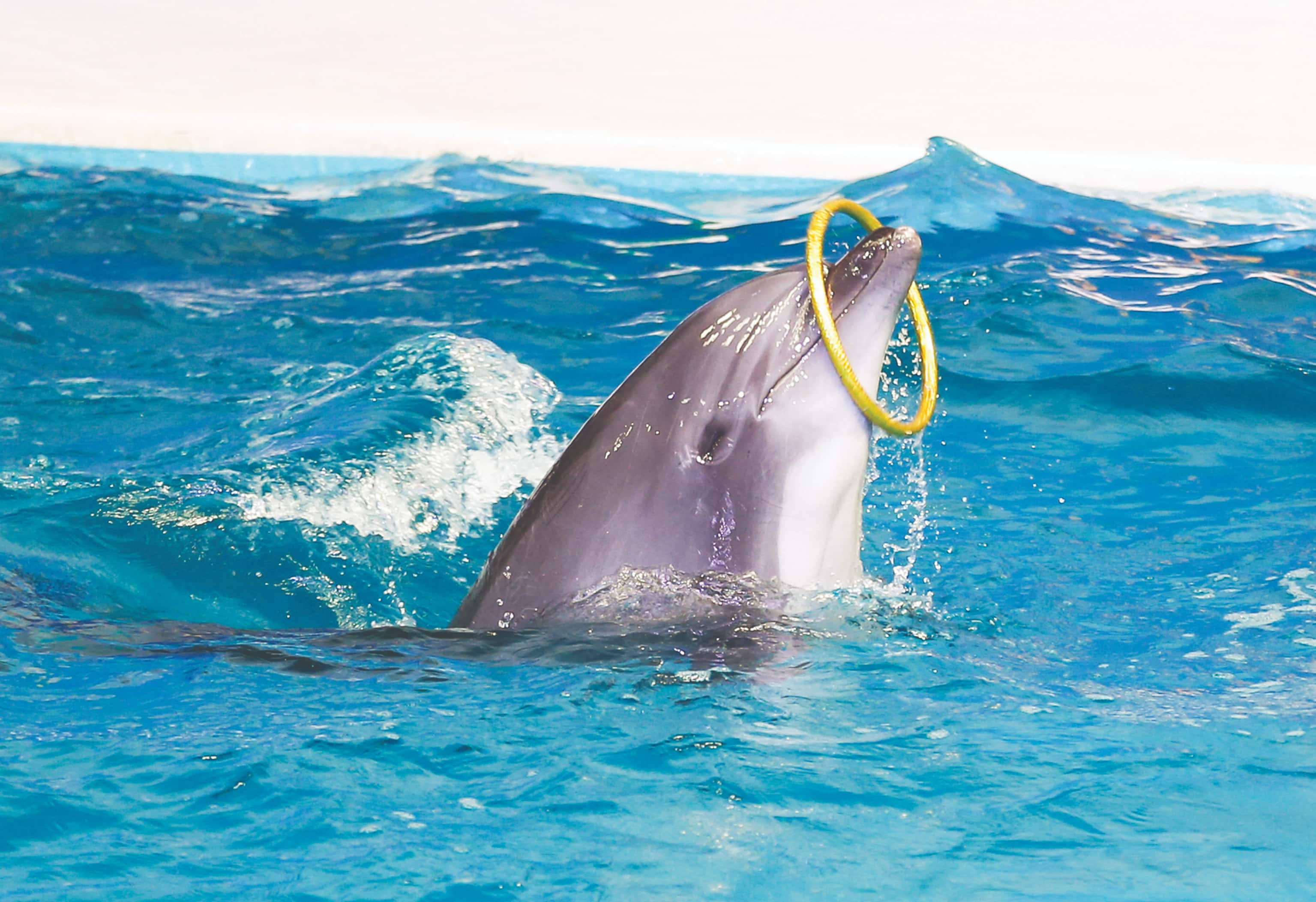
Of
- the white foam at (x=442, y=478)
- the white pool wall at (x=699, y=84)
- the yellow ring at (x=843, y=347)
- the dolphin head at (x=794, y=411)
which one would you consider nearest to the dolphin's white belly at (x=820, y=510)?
the dolphin head at (x=794, y=411)

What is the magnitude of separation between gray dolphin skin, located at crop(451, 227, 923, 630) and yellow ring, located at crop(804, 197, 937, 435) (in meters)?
0.09

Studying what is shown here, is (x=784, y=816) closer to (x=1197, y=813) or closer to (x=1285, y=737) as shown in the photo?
(x=1197, y=813)

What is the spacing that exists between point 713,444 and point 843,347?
451 mm

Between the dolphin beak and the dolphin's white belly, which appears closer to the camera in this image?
the dolphin beak

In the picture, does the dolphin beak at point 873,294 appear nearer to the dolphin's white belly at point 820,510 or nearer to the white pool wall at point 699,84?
the dolphin's white belly at point 820,510

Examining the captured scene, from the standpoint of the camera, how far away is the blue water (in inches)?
116

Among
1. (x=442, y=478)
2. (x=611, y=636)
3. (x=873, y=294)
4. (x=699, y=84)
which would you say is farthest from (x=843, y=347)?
(x=699, y=84)

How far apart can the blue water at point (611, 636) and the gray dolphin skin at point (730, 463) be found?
20cm

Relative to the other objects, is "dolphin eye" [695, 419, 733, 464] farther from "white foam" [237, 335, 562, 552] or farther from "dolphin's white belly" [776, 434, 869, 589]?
"white foam" [237, 335, 562, 552]

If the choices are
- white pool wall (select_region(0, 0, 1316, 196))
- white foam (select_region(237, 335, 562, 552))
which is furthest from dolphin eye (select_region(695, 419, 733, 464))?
white pool wall (select_region(0, 0, 1316, 196))

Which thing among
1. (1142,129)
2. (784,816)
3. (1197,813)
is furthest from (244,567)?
(1142,129)

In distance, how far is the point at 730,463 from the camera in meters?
3.76

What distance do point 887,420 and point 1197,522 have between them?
2.91 m

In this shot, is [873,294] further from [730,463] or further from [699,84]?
[699,84]
